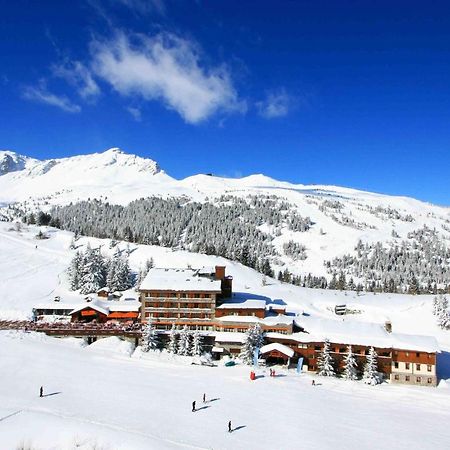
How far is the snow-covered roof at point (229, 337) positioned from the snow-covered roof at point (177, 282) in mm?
7531

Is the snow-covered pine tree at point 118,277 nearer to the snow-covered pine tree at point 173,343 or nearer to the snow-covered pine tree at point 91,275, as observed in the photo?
the snow-covered pine tree at point 91,275

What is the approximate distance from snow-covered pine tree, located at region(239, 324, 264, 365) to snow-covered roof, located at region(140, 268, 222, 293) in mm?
13029

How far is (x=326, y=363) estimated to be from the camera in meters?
60.6

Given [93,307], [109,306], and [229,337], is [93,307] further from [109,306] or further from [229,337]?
[229,337]

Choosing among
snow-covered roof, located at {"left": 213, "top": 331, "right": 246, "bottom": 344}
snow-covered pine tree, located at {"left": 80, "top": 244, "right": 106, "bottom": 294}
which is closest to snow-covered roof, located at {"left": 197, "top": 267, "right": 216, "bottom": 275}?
snow-covered roof, located at {"left": 213, "top": 331, "right": 246, "bottom": 344}

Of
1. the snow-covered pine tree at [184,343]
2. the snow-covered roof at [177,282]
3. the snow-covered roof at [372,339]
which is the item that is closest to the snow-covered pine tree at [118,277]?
the snow-covered roof at [177,282]

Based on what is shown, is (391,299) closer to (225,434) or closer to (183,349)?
(183,349)

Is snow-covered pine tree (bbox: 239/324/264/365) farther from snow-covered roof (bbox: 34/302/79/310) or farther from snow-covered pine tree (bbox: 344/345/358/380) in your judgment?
snow-covered roof (bbox: 34/302/79/310)

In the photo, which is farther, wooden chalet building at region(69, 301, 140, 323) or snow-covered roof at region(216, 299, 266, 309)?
wooden chalet building at region(69, 301, 140, 323)

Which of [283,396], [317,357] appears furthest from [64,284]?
[283,396]

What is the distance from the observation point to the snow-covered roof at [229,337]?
2689 inches

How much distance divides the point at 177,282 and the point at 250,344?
20.3 metres

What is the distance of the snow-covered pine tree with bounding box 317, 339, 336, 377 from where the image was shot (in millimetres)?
60250

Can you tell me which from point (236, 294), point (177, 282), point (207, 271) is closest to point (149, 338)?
point (177, 282)
